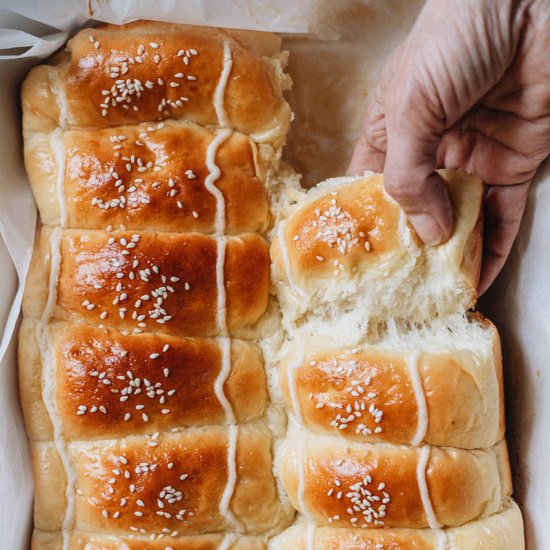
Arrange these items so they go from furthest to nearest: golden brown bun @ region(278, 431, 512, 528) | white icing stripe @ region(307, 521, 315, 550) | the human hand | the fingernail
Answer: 1. white icing stripe @ region(307, 521, 315, 550)
2. golden brown bun @ region(278, 431, 512, 528)
3. the fingernail
4. the human hand

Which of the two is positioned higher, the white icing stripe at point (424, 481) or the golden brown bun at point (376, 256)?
the golden brown bun at point (376, 256)

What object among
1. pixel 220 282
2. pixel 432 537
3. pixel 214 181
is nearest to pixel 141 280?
pixel 220 282

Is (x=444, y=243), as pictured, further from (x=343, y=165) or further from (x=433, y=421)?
(x=343, y=165)

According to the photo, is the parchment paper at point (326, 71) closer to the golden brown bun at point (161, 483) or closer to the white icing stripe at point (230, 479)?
the golden brown bun at point (161, 483)

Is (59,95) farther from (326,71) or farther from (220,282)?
(326,71)

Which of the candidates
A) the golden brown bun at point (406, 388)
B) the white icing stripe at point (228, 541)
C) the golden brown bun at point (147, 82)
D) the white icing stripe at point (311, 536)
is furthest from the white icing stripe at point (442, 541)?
the golden brown bun at point (147, 82)

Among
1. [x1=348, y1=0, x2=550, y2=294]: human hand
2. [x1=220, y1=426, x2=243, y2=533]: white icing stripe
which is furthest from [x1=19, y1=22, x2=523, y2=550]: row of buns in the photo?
[x1=348, y1=0, x2=550, y2=294]: human hand

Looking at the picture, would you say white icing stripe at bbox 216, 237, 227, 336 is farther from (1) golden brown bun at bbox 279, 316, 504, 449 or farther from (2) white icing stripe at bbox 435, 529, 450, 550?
(2) white icing stripe at bbox 435, 529, 450, 550
